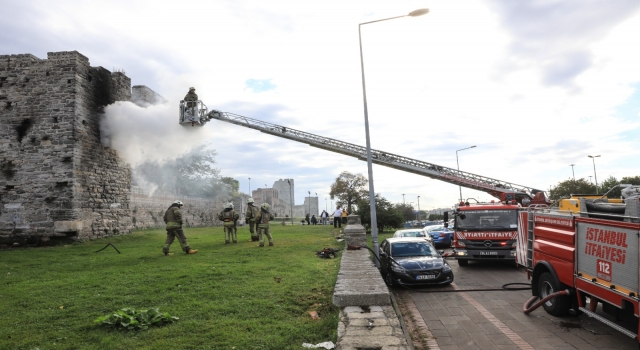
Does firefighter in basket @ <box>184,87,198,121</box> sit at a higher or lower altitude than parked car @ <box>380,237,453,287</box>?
higher

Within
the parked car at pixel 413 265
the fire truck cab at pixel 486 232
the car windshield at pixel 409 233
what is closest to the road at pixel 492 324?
the parked car at pixel 413 265

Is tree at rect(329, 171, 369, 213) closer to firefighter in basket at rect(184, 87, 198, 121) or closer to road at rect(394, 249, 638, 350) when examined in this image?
firefighter in basket at rect(184, 87, 198, 121)

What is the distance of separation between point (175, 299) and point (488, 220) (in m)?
10.2

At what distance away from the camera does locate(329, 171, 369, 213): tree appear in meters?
49.9

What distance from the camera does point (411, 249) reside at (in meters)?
11.0

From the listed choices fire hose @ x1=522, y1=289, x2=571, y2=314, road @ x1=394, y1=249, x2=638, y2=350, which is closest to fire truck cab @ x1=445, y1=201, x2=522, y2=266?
road @ x1=394, y1=249, x2=638, y2=350

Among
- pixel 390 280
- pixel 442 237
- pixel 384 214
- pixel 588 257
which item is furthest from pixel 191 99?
pixel 588 257

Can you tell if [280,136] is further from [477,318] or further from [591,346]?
[591,346]

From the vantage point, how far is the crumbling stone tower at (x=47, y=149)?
52.6 feet

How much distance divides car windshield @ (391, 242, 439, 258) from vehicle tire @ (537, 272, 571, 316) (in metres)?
3.55

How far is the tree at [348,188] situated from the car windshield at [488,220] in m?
35.8

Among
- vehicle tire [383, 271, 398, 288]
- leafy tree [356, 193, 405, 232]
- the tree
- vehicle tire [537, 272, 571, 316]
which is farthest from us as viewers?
the tree

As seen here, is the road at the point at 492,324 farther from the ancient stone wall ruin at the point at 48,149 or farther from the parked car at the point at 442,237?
the ancient stone wall ruin at the point at 48,149

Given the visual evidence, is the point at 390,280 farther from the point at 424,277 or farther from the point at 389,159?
the point at 389,159
